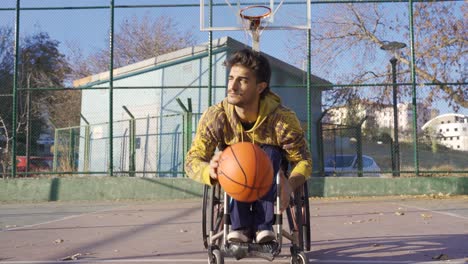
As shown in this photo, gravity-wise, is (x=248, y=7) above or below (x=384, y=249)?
above

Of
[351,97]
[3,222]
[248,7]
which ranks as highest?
[248,7]

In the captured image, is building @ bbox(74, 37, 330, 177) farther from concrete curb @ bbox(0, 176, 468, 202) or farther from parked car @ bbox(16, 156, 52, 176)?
concrete curb @ bbox(0, 176, 468, 202)

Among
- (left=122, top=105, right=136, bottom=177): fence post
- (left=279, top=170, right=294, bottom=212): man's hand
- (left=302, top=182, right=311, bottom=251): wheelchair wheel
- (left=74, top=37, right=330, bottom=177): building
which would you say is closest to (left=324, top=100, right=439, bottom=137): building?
(left=74, top=37, right=330, bottom=177): building

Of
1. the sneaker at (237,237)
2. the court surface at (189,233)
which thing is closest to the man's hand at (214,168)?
the sneaker at (237,237)

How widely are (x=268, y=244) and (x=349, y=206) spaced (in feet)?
17.0

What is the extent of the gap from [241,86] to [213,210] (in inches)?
32.8

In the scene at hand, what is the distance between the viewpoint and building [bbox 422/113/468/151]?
43.8ft

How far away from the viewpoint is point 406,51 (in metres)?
14.6

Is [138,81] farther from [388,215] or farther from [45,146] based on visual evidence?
[388,215]

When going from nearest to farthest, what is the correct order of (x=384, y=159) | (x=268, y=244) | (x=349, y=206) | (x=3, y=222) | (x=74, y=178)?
(x=268, y=244) → (x=3, y=222) → (x=349, y=206) → (x=74, y=178) → (x=384, y=159)

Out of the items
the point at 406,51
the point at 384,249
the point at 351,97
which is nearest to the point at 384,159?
the point at 351,97

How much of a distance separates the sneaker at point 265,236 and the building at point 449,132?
1131 centimetres

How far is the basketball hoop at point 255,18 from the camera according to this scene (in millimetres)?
7512

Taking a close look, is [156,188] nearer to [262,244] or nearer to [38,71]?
[262,244]
